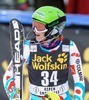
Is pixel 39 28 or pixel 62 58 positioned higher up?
pixel 39 28

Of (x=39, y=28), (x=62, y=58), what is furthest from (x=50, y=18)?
(x=62, y=58)

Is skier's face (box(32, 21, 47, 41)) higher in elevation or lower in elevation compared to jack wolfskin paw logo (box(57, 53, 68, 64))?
higher

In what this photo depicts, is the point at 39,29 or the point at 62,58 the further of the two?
the point at 62,58

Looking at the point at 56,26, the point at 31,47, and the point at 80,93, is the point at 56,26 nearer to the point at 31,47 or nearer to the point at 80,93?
the point at 31,47

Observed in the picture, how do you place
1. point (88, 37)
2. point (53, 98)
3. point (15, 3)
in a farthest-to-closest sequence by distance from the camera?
point (15, 3) → point (88, 37) → point (53, 98)

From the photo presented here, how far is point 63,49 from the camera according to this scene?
310cm

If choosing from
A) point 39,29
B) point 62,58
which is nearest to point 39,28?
point 39,29

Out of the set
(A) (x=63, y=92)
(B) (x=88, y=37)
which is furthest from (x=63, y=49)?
(B) (x=88, y=37)

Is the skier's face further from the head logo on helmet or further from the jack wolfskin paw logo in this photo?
the jack wolfskin paw logo

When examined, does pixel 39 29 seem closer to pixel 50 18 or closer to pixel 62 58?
pixel 50 18

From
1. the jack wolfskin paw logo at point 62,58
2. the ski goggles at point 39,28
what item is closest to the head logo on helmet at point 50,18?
the ski goggles at point 39,28

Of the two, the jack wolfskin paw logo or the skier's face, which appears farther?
the jack wolfskin paw logo

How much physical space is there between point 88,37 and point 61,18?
1157mm

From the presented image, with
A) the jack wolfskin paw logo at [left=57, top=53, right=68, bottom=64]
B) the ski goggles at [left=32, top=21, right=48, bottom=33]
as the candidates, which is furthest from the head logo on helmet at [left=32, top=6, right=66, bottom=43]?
the jack wolfskin paw logo at [left=57, top=53, right=68, bottom=64]
